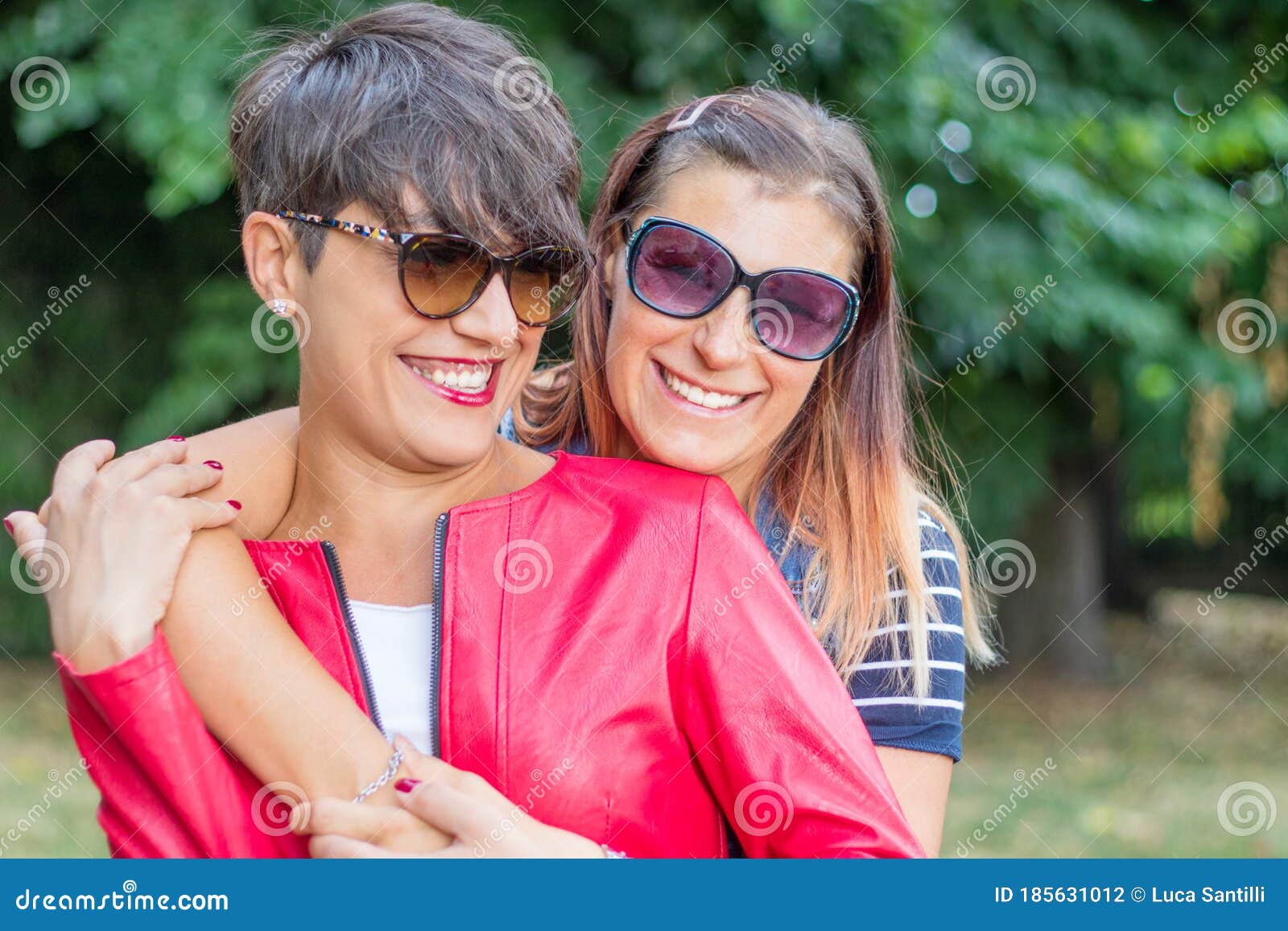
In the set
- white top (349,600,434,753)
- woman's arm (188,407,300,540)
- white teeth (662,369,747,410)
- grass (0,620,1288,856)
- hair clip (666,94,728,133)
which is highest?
hair clip (666,94,728,133)

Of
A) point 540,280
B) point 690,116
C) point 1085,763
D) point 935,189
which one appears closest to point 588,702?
point 540,280

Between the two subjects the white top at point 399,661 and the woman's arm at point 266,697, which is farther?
the white top at point 399,661

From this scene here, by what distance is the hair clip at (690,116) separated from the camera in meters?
2.29

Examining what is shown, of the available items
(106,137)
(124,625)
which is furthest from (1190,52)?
(124,625)

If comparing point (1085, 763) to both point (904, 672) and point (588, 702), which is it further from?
point (588, 702)

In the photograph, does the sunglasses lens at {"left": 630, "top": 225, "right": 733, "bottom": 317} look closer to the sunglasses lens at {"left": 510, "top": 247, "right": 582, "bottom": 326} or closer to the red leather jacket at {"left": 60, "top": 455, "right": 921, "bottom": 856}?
the sunglasses lens at {"left": 510, "top": 247, "right": 582, "bottom": 326}

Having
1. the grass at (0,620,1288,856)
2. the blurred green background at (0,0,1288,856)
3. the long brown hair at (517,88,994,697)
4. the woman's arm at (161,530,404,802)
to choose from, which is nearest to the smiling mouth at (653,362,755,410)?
the long brown hair at (517,88,994,697)

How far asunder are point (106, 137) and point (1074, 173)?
365 cm

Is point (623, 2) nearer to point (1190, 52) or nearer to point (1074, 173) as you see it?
point (1074, 173)

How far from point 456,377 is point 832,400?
35.8 inches

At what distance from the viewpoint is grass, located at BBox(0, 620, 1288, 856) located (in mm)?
5590

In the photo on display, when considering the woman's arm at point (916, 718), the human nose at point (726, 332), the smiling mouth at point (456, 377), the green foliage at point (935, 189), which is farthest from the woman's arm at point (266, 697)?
the green foliage at point (935, 189)

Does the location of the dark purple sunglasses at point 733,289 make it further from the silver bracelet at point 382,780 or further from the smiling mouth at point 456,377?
the silver bracelet at point 382,780

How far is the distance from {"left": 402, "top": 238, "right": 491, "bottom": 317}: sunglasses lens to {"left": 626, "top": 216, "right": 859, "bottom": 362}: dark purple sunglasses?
0.43m
